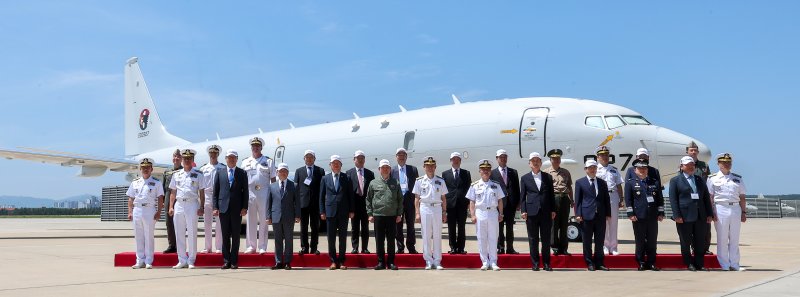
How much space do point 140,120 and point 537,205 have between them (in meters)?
26.6

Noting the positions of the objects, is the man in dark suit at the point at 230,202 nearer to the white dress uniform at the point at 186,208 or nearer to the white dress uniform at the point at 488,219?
the white dress uniform at the point at 186,208

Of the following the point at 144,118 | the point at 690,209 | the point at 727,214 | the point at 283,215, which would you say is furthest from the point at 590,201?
the point at 144,118

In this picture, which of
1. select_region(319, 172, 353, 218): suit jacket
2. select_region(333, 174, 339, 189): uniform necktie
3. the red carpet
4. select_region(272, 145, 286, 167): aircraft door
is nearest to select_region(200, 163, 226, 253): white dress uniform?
the red carpet

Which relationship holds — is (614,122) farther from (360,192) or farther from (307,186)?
(307,186)

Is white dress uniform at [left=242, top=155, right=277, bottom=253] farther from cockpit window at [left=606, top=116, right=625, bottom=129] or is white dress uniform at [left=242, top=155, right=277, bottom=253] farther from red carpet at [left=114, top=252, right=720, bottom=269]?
cockpit window at [left=606, top=116, right=625, bottom=129]

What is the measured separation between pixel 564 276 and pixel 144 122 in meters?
27.2

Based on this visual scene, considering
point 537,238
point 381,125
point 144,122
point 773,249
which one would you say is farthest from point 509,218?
point 144,122

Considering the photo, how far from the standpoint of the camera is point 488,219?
973 centimetres

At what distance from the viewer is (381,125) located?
19078 mm

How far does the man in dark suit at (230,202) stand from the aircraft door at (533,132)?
742 cm

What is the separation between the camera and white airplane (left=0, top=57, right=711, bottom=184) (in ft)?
47.7

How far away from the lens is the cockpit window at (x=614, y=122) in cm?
1484

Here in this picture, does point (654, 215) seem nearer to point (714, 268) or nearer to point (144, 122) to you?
point (714, 268)

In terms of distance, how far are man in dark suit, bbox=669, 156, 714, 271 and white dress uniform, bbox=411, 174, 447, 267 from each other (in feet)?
11.5
